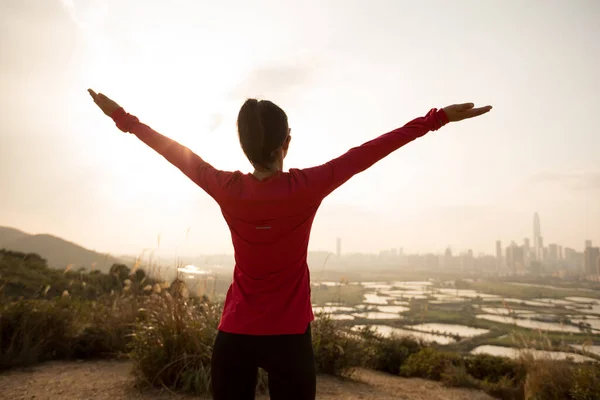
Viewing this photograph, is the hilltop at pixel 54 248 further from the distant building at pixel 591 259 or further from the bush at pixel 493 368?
the distant building at pixel 591 259

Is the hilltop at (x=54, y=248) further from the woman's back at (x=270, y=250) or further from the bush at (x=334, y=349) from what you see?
the woman's back at (x=270, y=250)

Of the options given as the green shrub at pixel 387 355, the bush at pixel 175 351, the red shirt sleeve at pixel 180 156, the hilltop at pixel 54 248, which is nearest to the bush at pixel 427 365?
the green shrub at pixel 387 355

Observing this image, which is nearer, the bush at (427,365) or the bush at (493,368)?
the bush at (493,368)

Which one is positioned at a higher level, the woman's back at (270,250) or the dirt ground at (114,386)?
the woman's back at (270,250)

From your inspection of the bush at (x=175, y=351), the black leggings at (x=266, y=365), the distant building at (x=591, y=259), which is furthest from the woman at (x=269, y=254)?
the distant building at (x=591, y=259)

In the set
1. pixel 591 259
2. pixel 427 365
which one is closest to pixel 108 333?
pixel 427 365

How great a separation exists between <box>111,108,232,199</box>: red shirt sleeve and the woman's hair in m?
0.16

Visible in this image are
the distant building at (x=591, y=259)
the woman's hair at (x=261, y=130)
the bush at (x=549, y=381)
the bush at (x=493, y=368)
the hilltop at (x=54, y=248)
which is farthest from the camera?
the distant building at (x=591, y=259)

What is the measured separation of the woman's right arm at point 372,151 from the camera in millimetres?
1670

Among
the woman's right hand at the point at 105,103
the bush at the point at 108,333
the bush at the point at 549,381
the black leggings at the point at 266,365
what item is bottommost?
the bush at the point at 549,381

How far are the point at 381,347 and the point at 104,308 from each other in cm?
550

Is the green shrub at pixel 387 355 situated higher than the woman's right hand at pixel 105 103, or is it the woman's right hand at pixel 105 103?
the woman's right hand at pixel 105 103

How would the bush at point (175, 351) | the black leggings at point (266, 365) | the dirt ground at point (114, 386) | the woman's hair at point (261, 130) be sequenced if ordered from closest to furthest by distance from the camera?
1. the black leggings at point (266, 365)
2. the woman's hair at point (261, 130)
3. the dirt ground at point (114, 386)
4. the bush at point (175, 351)

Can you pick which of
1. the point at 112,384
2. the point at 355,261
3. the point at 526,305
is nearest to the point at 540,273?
the point at 526,305
